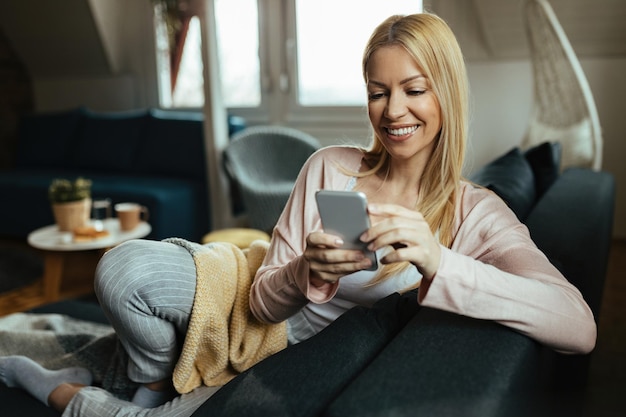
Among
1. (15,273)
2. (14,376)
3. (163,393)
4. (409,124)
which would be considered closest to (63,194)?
(15,273)

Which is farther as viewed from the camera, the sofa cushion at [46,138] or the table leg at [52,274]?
the sofa cushion at [46,138]

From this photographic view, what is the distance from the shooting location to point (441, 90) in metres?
0.90

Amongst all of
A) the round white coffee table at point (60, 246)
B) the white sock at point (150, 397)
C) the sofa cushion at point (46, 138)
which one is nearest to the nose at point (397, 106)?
the white sock at point (150, 397)

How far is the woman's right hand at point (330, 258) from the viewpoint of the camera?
0.74 m

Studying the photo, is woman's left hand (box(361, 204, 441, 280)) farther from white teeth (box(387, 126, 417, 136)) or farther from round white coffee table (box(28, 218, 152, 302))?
round white coffee table (box(28, 218, 152, 302))

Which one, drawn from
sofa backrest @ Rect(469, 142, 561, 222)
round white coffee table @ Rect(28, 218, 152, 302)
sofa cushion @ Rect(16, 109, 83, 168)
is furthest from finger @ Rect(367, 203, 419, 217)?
sofa cushion @ Rect(16, 109, 83, 168)

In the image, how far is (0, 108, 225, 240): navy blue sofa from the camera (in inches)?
129

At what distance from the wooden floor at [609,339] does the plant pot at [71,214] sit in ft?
1.11

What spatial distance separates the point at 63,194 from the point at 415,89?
2035 millimetres

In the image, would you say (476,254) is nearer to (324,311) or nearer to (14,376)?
(324,311)

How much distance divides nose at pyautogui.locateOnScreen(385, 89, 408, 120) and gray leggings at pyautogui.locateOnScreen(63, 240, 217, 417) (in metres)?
0.39

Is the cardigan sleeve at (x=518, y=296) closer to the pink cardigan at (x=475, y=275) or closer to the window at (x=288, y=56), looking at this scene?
the pink cardigan at (x=475, y=275)

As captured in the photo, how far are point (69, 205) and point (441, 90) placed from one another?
202cm

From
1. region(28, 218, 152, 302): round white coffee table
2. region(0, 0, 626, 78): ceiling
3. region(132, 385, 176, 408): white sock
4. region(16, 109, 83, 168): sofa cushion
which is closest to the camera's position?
region(132, 385, 176, 408): white sock
